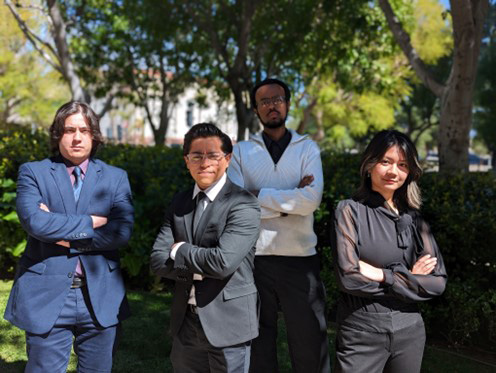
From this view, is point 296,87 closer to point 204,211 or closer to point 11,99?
point 204,211

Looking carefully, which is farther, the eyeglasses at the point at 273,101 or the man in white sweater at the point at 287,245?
the eyeglasses at the point at 273,101

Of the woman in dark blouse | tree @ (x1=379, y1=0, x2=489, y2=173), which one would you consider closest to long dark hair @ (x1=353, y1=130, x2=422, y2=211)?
the woman in dark blouse

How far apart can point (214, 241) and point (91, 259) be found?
2.59 ft

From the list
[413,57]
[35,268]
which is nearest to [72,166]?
[35,268]

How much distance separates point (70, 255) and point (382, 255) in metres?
1.71

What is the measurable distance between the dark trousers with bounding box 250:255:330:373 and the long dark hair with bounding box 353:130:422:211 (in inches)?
27.6

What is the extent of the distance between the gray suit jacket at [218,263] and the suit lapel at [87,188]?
1.81 feet

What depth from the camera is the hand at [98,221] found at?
2.86 meters

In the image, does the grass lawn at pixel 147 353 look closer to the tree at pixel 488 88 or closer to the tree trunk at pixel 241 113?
the tree trunk at pixel 241 113

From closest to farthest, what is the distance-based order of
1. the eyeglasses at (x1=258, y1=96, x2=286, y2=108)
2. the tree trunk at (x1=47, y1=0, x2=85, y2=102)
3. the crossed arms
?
1. the crossed arms
2. the eyeglasses at (x1=258, y1=96, x2=286, y2=108)
3. the tree trunk at (x1=47, y1=0, x2=85, y2=102)

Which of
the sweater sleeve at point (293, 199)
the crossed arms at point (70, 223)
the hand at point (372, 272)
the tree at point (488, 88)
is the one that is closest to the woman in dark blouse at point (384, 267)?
the hand at point (372, 272)

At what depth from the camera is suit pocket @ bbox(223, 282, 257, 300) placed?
8.36ft

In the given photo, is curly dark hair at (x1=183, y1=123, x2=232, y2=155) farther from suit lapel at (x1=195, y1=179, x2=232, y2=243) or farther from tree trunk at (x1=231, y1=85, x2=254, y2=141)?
tree trunk at (x1=231, y1=85, x2=254, y2=141)

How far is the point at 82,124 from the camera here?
2.87m
